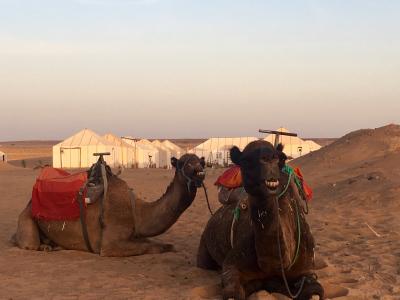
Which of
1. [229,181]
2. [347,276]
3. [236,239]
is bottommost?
[347,276]

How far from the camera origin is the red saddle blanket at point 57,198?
8195 mm

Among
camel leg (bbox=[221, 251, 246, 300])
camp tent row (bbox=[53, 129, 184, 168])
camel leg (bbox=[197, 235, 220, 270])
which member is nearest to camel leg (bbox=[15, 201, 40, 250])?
camel leg (bbox=[197, 235, 220, 270])

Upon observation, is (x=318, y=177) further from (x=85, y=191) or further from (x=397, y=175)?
(x=85, y=191)

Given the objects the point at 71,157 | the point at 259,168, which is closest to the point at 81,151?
the point at 71,157

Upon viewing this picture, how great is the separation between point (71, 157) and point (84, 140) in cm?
150

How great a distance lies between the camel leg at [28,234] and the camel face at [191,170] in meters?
2.35

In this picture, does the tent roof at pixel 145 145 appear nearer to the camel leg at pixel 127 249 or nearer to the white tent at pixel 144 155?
the white tent at pixel 144 155

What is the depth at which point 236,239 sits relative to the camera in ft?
18.6

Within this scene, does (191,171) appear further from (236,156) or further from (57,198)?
(236,156)

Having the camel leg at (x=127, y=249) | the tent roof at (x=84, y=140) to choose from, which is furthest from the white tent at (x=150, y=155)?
the camel leg at (x=127, y=249)

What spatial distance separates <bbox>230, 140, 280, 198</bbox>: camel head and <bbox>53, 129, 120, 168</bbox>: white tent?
36202mm

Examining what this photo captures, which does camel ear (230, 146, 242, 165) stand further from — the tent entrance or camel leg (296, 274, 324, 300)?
the tent entrance

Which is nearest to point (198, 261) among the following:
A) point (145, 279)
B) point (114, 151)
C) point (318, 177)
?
point (145, 279)

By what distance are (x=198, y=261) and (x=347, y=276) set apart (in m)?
1.72
